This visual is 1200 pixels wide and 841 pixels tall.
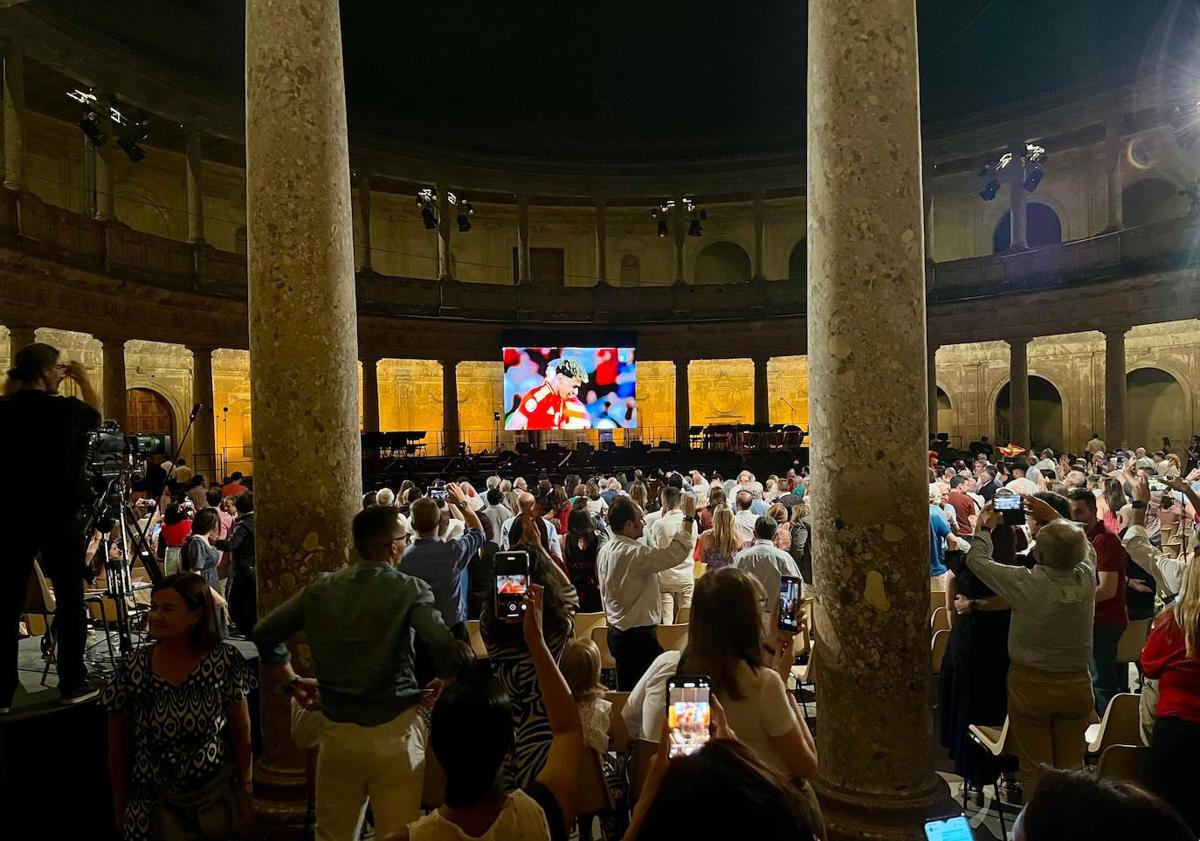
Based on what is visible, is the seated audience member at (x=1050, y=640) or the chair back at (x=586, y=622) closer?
the seated audience member at (x=1050, y=640)

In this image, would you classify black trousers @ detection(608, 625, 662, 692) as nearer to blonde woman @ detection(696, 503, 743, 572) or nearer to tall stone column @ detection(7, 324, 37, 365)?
blonde woman @ detection(696, 503, 743, 572)

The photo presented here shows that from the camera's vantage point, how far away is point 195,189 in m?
19.8

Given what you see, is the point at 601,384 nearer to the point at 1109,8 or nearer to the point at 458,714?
the point at 1109,8

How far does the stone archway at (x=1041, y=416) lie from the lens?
2651 centimetres

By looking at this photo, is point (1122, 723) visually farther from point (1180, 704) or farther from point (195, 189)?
point (195, 189)

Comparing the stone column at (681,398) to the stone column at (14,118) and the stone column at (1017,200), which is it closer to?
the stone column at (1017,200)

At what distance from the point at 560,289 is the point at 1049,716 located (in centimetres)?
2313

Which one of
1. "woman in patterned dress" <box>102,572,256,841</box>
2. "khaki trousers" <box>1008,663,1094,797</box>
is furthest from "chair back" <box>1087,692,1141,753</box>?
"woman in patterned dress" <box>102,572,256,841</box>

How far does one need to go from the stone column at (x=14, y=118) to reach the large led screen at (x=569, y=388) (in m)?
12.5

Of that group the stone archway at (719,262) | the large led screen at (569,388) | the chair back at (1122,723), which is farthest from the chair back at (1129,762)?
the stone archway at (719,262)

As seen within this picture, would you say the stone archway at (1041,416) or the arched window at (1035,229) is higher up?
the arched window at (1035,229)

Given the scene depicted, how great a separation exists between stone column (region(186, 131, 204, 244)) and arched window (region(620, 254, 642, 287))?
15064mm

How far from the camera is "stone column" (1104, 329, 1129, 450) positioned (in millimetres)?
20547

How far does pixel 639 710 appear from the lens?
304 centimetres
